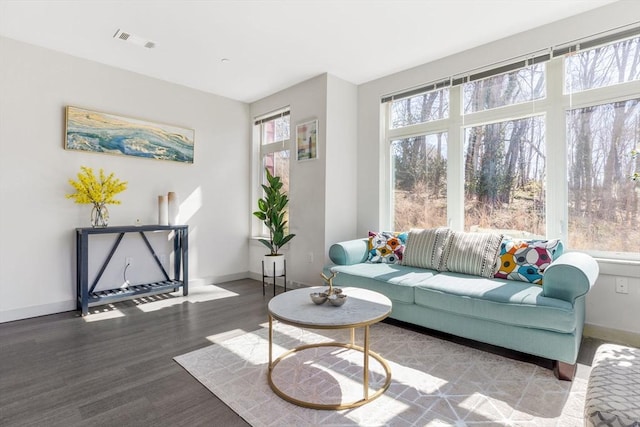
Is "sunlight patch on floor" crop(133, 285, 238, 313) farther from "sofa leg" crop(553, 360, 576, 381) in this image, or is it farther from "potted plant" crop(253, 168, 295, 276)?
"sofa leg" crop(553, 360, 576, 381)

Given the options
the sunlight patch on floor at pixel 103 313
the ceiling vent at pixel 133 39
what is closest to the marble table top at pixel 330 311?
Result: the sunlight patch on floor at pixel 103 313

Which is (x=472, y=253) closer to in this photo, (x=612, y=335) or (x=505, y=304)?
(x=505, y=304)


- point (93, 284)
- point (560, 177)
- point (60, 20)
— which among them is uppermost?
point (60, 20)

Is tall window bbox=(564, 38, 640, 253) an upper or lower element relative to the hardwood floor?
upper

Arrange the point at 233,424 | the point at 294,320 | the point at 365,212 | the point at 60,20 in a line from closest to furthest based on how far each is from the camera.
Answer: the point at 233,424
the point at 294,320
the point at 60,20
the point at 365,212

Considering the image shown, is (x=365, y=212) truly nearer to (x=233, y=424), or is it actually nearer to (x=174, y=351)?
(x=174, y=351)

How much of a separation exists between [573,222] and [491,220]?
66cm

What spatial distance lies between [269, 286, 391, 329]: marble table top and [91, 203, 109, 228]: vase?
2.50m

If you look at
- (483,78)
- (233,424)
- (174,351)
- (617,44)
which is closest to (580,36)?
(617,44)

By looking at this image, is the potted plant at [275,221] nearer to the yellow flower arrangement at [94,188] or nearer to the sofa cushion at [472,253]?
the yellow flower arrangement at [94,188]

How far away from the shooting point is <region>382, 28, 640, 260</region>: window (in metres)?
2.66

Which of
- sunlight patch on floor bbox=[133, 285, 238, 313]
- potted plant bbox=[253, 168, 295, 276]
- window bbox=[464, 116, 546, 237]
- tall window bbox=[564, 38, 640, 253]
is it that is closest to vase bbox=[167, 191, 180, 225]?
sunlight patch on floor bbox=[133, 285, 238, 313]

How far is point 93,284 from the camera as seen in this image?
3.63 meters

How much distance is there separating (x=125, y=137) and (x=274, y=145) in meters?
1.92
